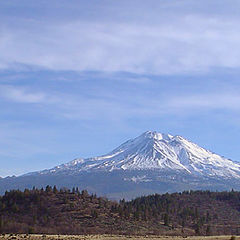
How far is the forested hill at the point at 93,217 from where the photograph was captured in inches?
3777

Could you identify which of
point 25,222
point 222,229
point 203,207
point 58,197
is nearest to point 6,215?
point 25,222

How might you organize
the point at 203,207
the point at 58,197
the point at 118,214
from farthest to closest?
the point at 203,207 < the point at 58,197 < the point at 118,214

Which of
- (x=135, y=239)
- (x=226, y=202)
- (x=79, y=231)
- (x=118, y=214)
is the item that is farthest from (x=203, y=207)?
(x=135, y=239)

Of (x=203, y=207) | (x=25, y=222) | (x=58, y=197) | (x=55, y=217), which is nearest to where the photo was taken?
(x=25, y=222)

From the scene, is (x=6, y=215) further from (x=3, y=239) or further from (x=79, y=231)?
(x=3, y=239)

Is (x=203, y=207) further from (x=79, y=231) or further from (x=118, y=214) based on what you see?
(x=79, y=231)

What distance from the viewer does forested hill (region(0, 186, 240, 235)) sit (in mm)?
95938

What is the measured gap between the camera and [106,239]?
63.0m

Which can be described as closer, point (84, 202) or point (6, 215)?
point (6, 215)

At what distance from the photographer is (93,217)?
357ft

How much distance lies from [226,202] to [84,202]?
203 feet

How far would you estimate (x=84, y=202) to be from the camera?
123 metres

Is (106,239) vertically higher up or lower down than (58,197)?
lower down

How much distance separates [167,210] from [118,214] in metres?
29.8
